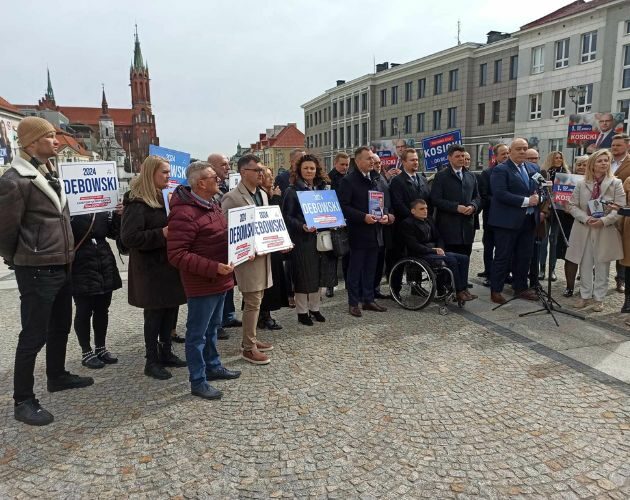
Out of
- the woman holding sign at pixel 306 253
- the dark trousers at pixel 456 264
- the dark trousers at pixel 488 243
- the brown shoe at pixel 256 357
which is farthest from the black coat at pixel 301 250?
the dark trousers at pixel 488 243

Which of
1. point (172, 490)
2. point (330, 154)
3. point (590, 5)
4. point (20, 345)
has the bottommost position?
point (172, 490)

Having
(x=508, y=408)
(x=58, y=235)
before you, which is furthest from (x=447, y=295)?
(x=58, y=235)

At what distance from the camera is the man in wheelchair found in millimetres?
6426

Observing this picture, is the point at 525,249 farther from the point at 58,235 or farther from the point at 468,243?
the point at 58,235

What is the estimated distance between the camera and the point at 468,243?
22.8 ft

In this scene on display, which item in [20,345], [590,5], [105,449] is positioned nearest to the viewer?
[105,449]

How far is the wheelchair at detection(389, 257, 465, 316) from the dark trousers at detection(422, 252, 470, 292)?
0.22 feet

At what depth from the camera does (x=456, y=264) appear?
6430mm

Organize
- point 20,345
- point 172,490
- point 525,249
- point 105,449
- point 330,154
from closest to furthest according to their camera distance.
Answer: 1. point 172,490
2. point 105,449
3. point 20,345
4. point 525,249
5. point 330,154

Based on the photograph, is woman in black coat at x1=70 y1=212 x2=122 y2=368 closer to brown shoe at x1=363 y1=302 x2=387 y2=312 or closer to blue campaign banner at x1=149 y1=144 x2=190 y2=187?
blue campaign banner at x1=149 y1=144 x2=190 y2=187

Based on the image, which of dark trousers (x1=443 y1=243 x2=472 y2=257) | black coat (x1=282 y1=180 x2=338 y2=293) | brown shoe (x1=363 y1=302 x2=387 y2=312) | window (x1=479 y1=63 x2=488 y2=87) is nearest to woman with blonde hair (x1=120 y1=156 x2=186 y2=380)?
black coat (x1=282 y1=180 x2=338 y2=293)

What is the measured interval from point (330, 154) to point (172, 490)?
71457mm

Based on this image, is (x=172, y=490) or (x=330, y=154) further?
(x=330, y=154)

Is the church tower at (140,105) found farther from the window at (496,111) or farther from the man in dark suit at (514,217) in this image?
the man in dark suit at (514,217)
